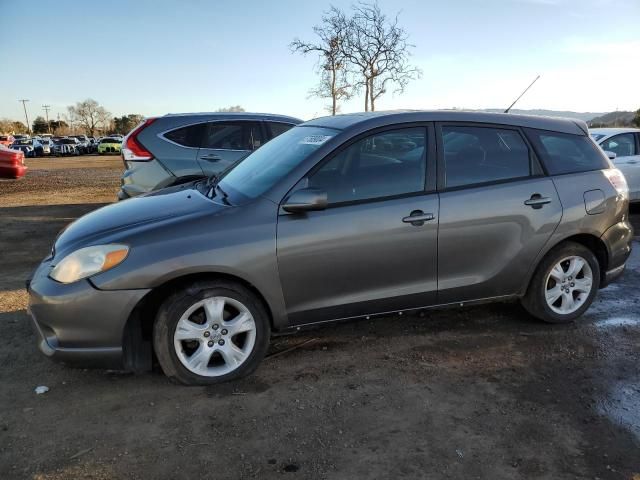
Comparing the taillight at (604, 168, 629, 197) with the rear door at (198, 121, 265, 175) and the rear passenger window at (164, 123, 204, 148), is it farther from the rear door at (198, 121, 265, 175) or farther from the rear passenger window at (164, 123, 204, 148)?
the rear passenger window at (164, 123, 204, 148)

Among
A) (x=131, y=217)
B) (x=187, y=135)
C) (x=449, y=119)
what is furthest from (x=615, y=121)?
(x=131, y=217)

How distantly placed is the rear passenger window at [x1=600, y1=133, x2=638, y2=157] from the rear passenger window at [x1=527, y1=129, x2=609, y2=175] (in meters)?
5.63

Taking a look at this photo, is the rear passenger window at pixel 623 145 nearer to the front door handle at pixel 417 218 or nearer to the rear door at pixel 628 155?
the rear door at pixel 628 155

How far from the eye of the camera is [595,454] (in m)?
2.62

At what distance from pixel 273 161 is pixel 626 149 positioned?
25.8 feet

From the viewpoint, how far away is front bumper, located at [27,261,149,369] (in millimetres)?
3031

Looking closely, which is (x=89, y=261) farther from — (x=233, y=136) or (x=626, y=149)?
(x=626, y=149)

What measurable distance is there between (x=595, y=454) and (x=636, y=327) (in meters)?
2.03

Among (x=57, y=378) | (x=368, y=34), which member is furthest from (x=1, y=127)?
(x=57, y=378)

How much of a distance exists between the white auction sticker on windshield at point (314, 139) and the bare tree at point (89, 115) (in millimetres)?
109461

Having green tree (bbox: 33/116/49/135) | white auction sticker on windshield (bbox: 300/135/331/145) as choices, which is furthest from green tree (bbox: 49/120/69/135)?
white auction sticker on windshield (bbox: 300/135/331/145)

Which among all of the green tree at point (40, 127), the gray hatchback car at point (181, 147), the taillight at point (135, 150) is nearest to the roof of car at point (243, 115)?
the gray hatchback car at point (181, 147)

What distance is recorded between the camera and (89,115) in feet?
336

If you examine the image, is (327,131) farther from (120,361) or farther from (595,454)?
(595,454)
